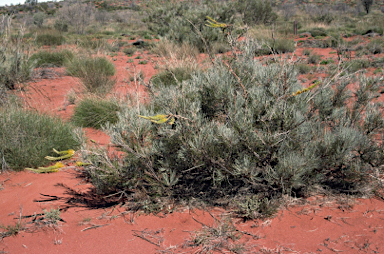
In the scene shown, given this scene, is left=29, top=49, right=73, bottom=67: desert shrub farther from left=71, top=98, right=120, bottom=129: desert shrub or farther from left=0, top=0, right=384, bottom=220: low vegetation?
left=0, top=0, right=384, bottom=220: low vegetation

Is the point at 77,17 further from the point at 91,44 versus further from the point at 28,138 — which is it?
the point at 28,138

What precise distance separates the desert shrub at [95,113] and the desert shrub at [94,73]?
3.06 ft

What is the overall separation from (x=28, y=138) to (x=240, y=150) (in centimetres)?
313

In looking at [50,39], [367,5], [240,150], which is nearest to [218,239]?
[240,150]

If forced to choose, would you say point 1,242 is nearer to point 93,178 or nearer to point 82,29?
point 93,178

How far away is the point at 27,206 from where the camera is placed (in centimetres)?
347

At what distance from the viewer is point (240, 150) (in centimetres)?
312

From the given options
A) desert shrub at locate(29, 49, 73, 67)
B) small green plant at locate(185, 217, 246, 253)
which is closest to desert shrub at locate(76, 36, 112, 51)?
desert shrub at locate(29, 49, 73, 67)

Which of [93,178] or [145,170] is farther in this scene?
[93,178]

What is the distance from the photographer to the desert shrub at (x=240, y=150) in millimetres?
2967

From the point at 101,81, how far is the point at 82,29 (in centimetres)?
1500

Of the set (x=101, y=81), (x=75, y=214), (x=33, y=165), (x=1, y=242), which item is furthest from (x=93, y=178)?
(x=101, y=81)

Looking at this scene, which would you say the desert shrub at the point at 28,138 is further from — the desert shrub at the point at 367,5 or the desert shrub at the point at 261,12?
the desert shrub at the point at 367,5

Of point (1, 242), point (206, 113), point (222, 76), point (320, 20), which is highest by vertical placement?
point (320, 20)
